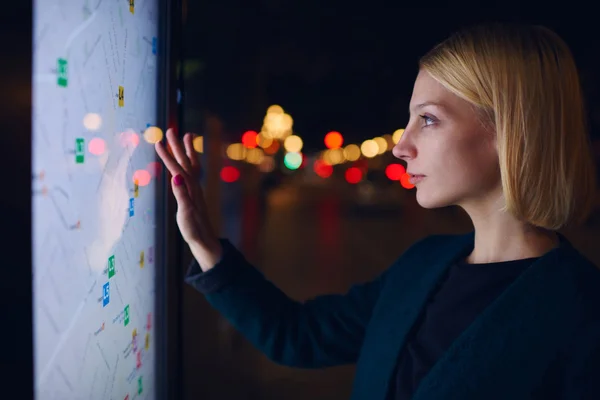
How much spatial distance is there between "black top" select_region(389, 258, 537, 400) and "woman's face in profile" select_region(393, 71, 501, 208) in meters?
0.22

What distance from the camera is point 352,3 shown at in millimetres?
7789

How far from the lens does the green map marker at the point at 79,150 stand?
1.06m

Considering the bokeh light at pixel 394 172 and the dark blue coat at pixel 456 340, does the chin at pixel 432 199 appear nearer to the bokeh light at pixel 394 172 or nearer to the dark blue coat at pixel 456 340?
the dark blue coat at pixel 456 340

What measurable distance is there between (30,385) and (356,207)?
21855 mm

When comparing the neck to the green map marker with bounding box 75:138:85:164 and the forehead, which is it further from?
the green map marker with bounding box 75:138:85:164

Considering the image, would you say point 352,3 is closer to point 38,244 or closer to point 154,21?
point 154,21

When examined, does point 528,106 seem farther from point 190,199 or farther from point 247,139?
point 247,139

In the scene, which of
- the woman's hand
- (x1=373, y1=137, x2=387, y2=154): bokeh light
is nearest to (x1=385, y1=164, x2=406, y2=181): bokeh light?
(x1=373, y1=137, x2=387, y2=154): bokeh light

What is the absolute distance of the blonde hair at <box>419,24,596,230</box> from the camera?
1.45 metres

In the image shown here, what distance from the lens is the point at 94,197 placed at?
1.20m

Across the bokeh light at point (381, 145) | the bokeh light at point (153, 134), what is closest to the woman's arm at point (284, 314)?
the bokeh light at point (153, 134)

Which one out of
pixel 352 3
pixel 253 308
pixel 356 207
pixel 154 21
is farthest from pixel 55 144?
pixel 356 207

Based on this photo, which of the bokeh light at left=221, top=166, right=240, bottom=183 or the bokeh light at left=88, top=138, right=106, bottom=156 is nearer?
the bokeh light at left=88, top=138, right=106, bottom=156

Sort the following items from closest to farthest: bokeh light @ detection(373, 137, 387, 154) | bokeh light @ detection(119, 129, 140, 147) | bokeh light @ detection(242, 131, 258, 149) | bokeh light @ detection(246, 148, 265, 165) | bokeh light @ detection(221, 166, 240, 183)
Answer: bokeh light @ detection(119, 129, 140, 147) → bokeh light @ detection(221, 166, 240, 183) → bokeh light @ detection(242, 131, 258, 149) → bokeh light @ detection(246, 148, 265, 165) → bokeh light @ detection(373, 137, 387, 154)
